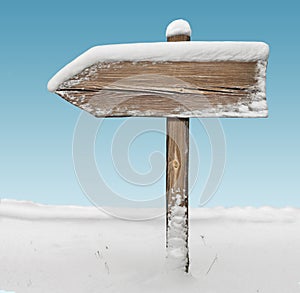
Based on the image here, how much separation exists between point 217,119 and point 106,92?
1258 mm

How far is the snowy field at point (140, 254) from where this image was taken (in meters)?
4.19

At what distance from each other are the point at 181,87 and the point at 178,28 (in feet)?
2.57

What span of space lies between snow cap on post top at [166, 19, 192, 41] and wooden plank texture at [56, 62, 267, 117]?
1.74ft

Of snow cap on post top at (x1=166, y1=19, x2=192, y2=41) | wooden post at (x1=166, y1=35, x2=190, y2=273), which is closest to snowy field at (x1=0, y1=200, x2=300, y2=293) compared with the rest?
wooden post at (x1=166, y1=35, x2=190, y2=273)

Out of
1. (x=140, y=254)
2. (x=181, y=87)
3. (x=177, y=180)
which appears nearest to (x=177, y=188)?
(x=177, y=180)

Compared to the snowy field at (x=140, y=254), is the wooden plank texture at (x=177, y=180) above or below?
above

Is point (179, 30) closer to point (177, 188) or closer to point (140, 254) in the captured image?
point (177, 188)

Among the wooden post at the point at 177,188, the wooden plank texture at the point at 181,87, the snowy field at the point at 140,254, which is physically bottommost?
the snowy field at the point at 140,254

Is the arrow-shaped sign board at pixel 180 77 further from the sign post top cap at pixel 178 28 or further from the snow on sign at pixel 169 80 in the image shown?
the sign post top cap at pixel 178 28

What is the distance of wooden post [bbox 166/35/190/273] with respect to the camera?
408 cm

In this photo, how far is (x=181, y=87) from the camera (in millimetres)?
3848

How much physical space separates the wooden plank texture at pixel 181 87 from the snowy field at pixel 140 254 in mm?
1815

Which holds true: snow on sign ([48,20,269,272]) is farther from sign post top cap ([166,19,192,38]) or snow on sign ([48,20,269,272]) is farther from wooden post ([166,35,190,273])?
→ sign post top cap ([166,19,192,38])

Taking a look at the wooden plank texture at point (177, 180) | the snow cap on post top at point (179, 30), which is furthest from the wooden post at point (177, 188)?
the snow cap on post top at point (179, 30)
